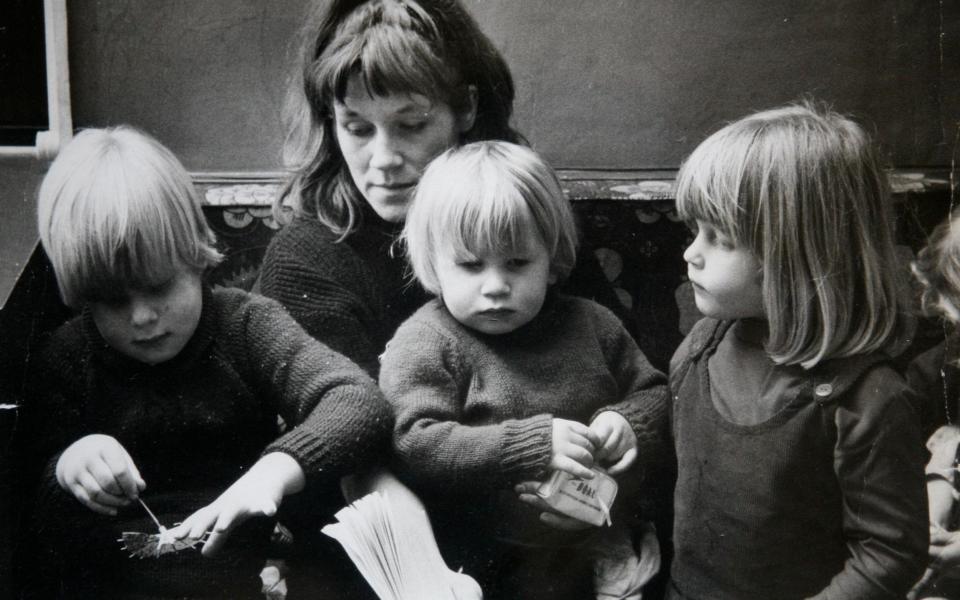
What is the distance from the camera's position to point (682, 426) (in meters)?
0.94

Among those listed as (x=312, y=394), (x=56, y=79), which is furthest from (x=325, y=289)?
(x=56, y=79)

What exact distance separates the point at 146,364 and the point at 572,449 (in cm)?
44

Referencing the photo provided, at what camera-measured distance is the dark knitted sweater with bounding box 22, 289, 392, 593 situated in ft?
2.94

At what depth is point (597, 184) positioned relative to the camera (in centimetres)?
108

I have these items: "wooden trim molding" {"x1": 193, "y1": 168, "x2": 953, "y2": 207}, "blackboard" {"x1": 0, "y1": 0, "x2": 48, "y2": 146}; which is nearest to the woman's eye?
"wooden trim molding" {"x1": 193, "y1": 168, "x2": 953, "y2": 207}

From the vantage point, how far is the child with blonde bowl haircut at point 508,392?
0.90 metres

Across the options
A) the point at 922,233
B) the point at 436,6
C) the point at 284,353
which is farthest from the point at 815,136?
the point at 284,353

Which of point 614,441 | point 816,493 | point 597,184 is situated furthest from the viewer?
point 597,184

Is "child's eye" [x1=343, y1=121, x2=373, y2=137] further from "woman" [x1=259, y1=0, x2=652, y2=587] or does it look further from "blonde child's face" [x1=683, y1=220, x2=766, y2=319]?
"blonde child's face" [x1=683, y1=220, x2=766, y2=319]

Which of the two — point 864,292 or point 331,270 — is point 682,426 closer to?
point 864,292

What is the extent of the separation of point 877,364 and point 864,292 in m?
0.07

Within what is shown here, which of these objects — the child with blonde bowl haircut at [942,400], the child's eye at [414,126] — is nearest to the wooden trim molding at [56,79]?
the child's eye at [414,126]

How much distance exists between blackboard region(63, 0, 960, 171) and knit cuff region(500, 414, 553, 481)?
40cm

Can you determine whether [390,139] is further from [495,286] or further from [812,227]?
[812,227]
